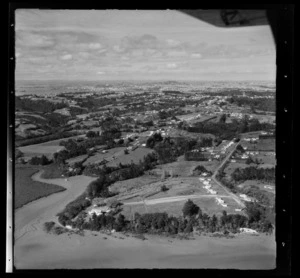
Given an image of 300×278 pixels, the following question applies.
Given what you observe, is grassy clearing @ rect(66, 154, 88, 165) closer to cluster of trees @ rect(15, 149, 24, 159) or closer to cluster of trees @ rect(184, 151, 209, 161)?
cluster of trees @ rect(15, 149, 24, 159)

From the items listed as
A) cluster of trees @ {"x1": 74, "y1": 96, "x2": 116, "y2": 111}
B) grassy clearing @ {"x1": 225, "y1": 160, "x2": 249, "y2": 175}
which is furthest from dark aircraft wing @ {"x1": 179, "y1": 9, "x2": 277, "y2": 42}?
grassy clearing @ {"x1": 225, "y1": 160, "x2": 249, "y2": 175}

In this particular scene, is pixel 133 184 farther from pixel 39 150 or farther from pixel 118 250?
pixel 39 150

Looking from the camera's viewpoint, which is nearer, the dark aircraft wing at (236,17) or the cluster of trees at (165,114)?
the dark aircraft wing at (236,17)

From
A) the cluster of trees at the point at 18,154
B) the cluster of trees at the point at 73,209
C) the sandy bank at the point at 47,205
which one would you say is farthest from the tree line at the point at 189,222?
the cluster of trees at the point at 18,154

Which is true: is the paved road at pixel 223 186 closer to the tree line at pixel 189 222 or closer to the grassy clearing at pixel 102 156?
the tree line at pixel 189 222

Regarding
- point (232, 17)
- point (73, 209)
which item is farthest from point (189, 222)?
point (232, 17)

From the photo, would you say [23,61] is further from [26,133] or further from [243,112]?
[243,112]

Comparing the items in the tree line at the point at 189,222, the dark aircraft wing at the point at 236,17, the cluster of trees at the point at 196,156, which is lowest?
the tree line at the point at 189,222
